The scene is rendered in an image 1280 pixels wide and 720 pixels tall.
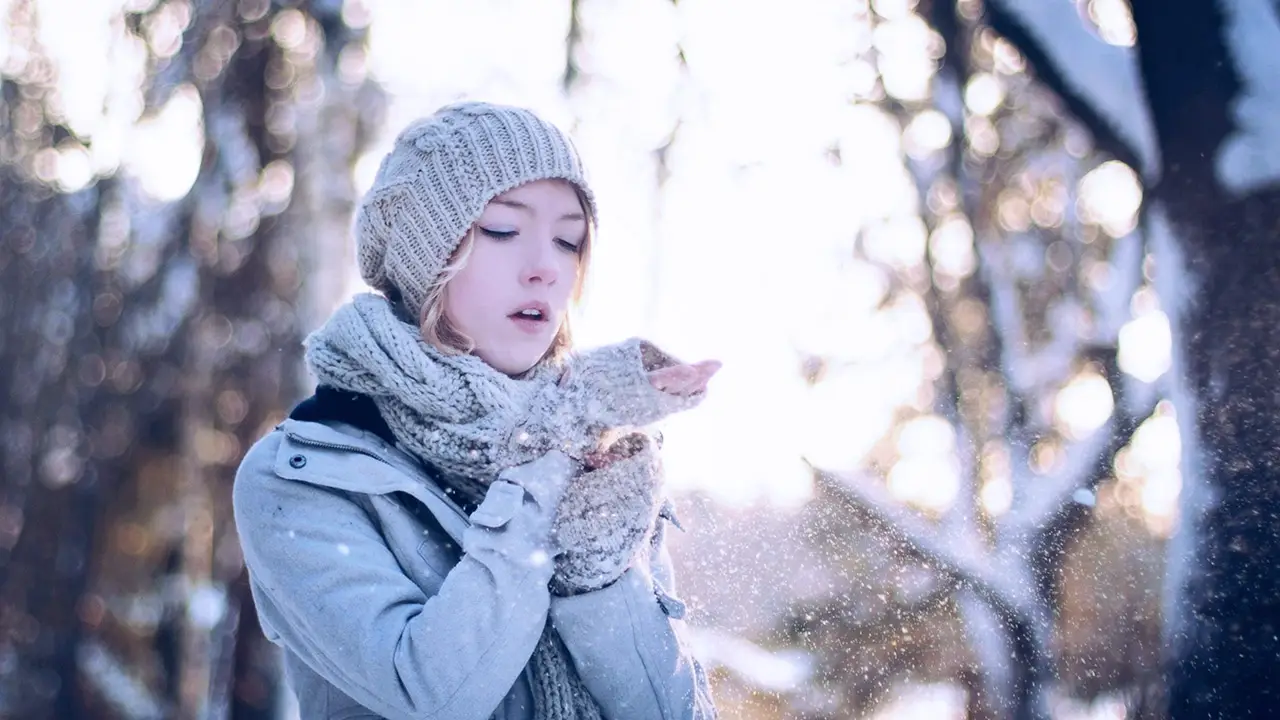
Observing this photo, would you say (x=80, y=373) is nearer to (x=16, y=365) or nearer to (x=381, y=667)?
(x=16, y=365)

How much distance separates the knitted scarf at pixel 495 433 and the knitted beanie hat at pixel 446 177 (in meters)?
0.11

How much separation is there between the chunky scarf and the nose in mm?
155

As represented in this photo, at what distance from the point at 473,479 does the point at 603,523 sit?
8.6 inches

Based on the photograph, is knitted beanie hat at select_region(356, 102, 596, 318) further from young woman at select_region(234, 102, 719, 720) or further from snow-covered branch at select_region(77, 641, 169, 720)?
snow-covered branch at select_region(77, 641, 169, 720)

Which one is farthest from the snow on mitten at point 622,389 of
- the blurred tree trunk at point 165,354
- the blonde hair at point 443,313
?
the blurred tree trunk at point 165,354

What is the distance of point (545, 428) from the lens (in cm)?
151

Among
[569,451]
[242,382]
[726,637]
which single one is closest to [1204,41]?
[569,451]

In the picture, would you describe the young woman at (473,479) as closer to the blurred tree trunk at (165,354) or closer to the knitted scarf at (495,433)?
the knitted scarf at (495,433)

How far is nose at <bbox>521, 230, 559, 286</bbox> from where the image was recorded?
5.44 feet

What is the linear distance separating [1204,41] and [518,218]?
1.64m

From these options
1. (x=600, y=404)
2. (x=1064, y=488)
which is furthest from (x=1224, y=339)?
(x=600, y=404)

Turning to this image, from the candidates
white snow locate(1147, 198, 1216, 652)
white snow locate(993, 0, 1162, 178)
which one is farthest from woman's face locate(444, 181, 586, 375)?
white snow locate(993, 0, 1162, 178)

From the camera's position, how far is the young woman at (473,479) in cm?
141

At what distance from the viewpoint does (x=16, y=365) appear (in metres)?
9.04
